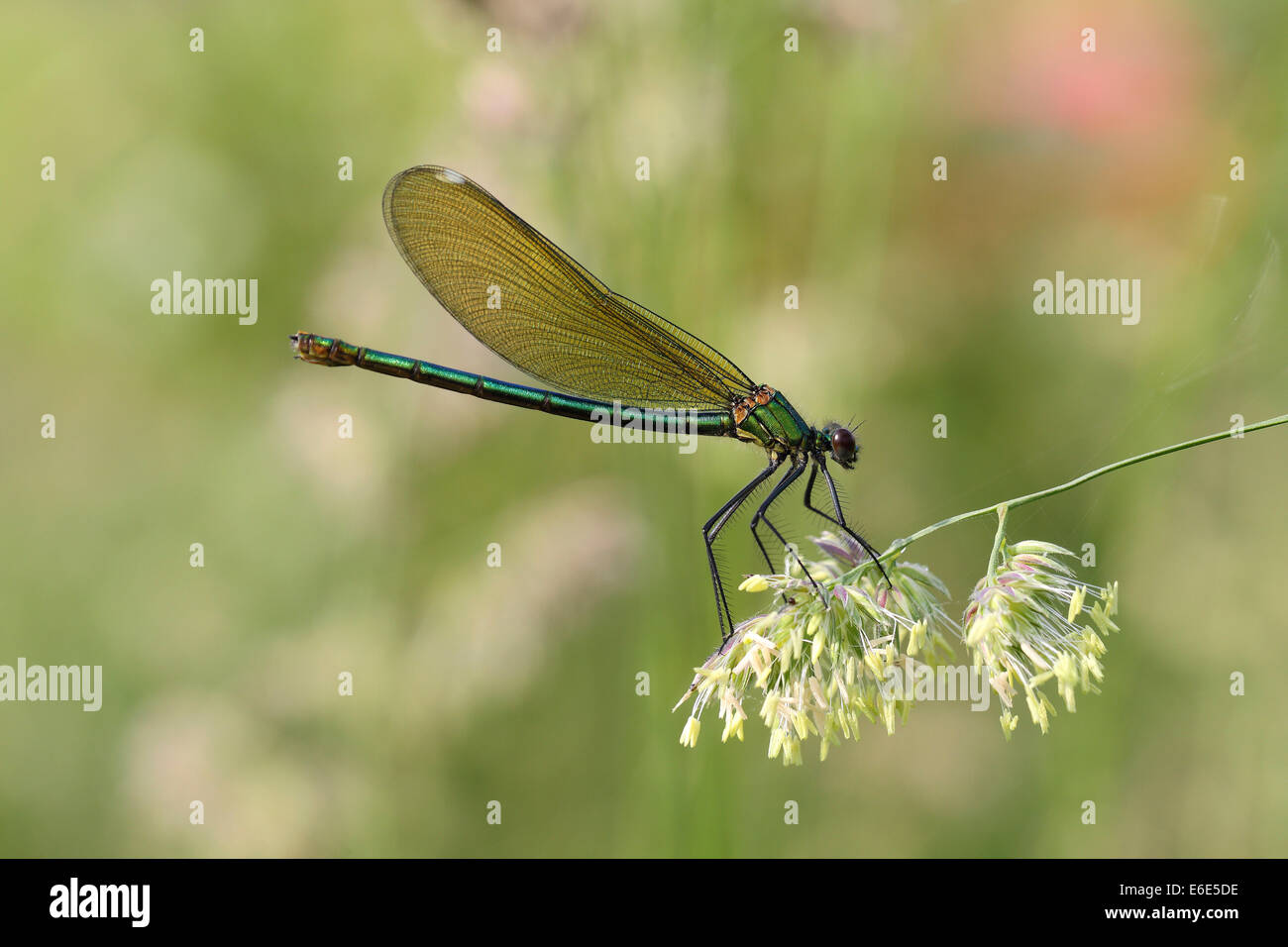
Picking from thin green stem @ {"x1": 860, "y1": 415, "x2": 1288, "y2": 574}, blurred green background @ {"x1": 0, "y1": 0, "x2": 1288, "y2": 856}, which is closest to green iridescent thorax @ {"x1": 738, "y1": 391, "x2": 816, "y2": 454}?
blurred green background @ {"x1": 0, "y1": 0, "x2": 1288, "y2": 856}

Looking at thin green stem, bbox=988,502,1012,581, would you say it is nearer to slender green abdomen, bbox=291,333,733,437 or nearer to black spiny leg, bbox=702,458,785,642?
black spiny leg, bbox=702,458,785,642

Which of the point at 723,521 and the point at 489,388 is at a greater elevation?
the point at 489,388

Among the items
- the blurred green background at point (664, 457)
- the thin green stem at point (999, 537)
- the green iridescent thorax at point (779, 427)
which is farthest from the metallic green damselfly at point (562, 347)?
the thin green stem at point (999, 537)

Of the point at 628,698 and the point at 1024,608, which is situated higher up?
the point at 1024,608

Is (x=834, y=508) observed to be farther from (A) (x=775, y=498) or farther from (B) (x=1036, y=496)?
(B) (x=1036, y=496)

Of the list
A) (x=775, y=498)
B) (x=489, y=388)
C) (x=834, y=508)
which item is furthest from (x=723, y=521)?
(x=489, y=388)

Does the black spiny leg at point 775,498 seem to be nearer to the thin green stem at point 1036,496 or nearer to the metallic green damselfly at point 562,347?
the metallic green damselfly at point 562,347
